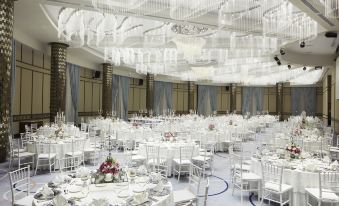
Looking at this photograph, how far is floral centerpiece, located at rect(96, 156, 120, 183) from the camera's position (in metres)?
4.08

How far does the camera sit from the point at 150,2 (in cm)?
768

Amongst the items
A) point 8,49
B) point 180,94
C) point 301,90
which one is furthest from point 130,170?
point 301,90

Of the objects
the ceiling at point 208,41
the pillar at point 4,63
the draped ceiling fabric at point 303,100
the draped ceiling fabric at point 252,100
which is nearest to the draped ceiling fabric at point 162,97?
the ceiling at point 208,41

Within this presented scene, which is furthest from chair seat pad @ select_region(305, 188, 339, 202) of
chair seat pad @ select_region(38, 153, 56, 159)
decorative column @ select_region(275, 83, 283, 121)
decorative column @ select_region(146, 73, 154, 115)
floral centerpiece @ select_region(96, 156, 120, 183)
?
decorative column @ select_region(275, 83, 283, 121)

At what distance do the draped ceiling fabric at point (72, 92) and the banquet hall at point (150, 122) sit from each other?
56 millimetres

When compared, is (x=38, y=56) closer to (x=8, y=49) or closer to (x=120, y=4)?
(x=8, y=49)

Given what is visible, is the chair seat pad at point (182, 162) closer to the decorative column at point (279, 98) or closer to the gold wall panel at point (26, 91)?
the gold wall panel at point (26, 91)

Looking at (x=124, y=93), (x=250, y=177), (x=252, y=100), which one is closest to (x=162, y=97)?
(x=124, y=93)

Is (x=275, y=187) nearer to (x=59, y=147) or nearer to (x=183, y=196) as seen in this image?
(x=183, y=196)

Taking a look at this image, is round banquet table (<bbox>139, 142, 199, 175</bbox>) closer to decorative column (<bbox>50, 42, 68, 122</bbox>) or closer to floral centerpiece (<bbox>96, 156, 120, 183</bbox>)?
floral centerpiece (<bbox>96, 156, 120, 183</bbox>)

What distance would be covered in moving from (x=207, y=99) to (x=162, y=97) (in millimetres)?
5070

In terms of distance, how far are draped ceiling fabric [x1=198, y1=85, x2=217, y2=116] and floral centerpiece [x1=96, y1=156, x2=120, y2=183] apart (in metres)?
24.9

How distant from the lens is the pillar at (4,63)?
289 inches

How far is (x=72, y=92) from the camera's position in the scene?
16.6 m
